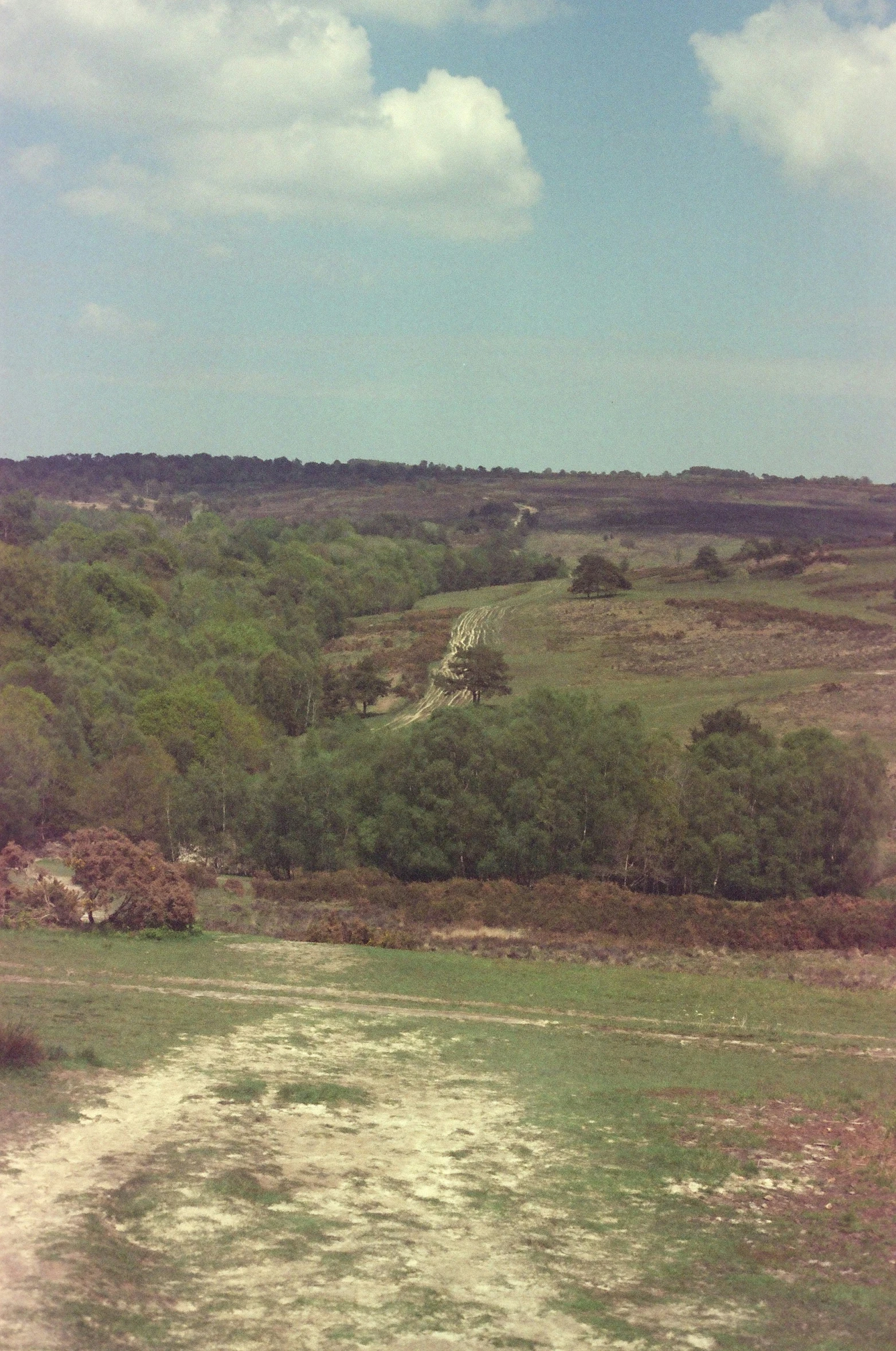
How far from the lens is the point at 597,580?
10656cm

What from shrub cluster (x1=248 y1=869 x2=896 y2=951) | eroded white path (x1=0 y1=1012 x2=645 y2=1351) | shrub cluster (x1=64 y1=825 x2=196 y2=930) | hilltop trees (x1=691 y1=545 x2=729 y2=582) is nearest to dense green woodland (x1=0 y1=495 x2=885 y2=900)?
shrub cluster (x1=248 y1=869 x2=896 y2=951)

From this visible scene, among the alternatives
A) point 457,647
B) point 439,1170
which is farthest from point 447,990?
point 457,647

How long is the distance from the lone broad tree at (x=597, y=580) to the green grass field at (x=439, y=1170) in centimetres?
8382

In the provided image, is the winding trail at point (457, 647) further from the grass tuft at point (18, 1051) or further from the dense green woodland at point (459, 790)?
the grass tuft at point (18, 1051)

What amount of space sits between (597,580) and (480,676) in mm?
33446

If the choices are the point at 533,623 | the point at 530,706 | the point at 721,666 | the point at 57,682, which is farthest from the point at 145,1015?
the point at 533,623

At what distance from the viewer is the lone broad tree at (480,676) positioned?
75438 mm

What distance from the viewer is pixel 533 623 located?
99.1m

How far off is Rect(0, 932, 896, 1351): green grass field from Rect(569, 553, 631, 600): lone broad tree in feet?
275

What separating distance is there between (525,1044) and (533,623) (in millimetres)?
79387

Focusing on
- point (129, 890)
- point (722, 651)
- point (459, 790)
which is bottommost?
point (459, 790)

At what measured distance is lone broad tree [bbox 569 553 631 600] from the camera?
107 metres

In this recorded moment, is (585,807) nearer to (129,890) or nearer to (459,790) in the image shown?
(459,790)

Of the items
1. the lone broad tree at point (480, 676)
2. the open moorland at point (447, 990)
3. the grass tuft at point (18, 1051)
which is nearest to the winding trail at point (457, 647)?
the lone broad tree at point (480, 676)
